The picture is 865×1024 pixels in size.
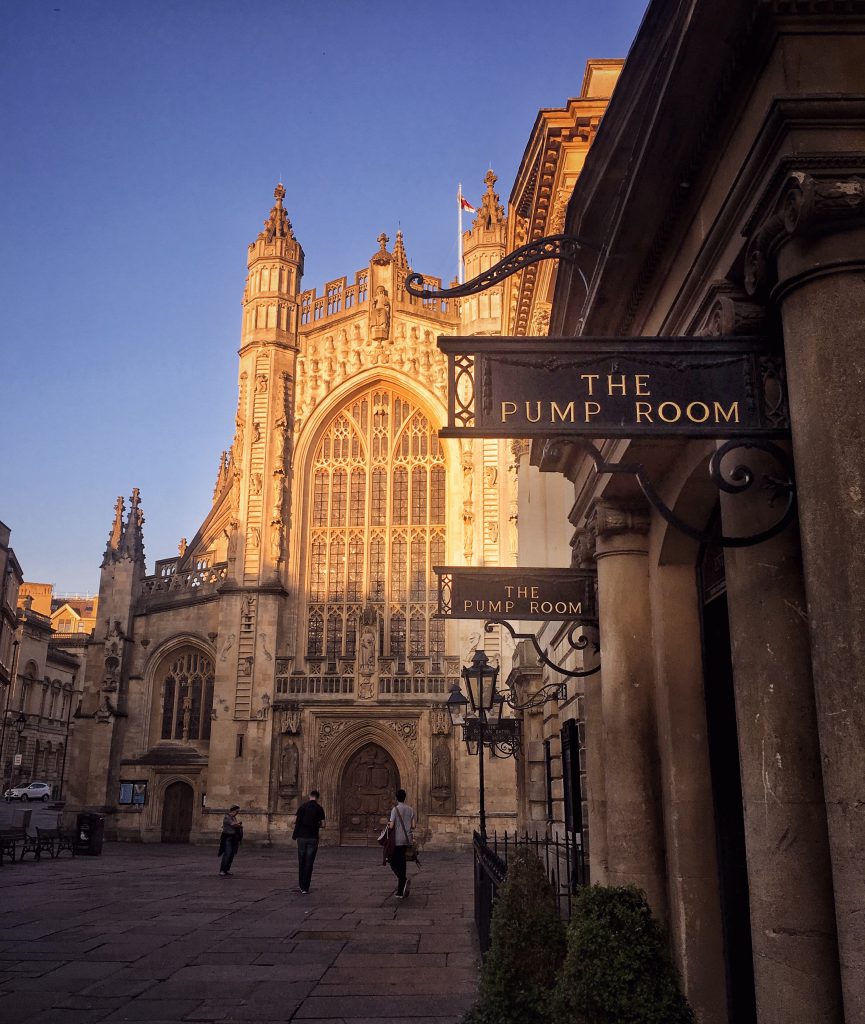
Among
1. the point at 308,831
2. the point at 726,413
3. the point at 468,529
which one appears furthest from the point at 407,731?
the point at 726,413

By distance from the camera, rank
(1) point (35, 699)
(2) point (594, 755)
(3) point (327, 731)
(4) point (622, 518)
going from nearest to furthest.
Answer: (4) point (622, 518)
(2) point (594, 755)
(3) point (327, 731)
(1) point (35, 699)

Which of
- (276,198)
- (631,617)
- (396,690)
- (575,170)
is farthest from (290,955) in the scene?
(276,198)

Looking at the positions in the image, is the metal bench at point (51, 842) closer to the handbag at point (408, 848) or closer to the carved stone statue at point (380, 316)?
the handbag at point (408, 848)

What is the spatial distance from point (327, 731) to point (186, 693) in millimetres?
5758

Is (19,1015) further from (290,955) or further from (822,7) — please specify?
(822,7)

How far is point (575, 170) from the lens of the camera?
11.9 metres

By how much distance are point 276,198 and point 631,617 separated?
103 ft

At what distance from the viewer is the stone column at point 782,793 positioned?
396cm

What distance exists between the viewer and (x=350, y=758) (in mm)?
29312

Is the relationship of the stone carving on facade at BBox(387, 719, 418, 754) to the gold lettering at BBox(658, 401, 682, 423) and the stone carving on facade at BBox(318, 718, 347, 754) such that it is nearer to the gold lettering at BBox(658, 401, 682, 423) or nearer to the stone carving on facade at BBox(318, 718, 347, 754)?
the stone carving on facade at BBox(318, 718, 347, 754)

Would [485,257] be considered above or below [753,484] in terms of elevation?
above

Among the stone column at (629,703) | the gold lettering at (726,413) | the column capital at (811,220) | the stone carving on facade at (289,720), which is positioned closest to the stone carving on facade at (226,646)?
the stone carving on facade at (289,720)

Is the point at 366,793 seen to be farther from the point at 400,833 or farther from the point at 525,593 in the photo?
the point at 525,593

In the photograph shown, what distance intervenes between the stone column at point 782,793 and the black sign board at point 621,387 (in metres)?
0.40
